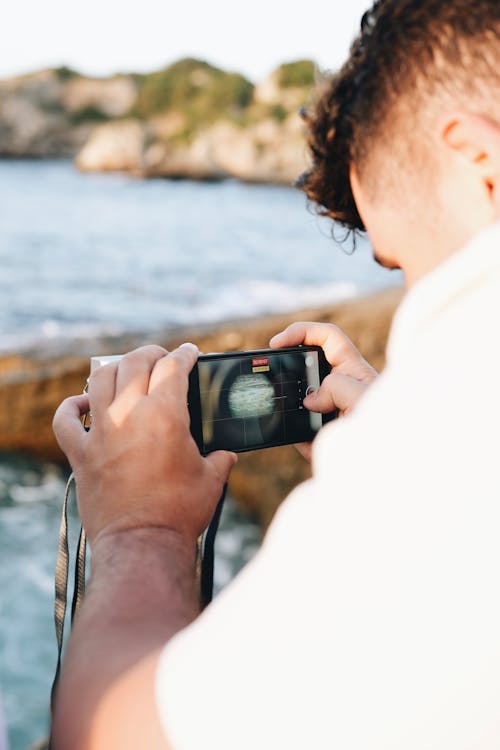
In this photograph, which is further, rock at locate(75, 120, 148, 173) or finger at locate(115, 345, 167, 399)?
rock at locate(75, 120, 148, 173)

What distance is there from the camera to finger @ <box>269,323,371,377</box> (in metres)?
1.53

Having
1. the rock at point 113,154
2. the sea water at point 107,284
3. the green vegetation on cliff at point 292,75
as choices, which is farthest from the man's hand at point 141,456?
the green vegetation on cliff at point 292,75

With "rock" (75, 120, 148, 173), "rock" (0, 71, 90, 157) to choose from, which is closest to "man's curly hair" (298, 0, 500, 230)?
"rock" (75, 120, 148, 173)

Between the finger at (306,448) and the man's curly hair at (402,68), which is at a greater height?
the man's curly hair at (402,68)

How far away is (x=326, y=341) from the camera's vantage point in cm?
154

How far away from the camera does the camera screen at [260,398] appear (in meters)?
1.40

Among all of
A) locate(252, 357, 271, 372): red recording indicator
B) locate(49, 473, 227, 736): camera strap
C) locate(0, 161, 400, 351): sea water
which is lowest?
locate(49, 473, 227, 736): camera strap

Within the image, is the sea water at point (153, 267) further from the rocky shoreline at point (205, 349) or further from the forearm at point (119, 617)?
the forearm at point (119, 617)

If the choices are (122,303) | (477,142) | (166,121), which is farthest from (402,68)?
(166,121)

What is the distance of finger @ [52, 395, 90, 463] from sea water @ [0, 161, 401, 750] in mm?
779

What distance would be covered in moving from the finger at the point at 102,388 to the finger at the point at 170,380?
0.20ft

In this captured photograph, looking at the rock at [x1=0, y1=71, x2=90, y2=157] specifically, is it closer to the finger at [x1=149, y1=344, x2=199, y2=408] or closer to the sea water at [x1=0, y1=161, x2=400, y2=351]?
the sea water at [x1=0, y1=161, x2=400, y2=351]

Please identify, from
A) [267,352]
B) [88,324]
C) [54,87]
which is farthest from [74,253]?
[54,87]

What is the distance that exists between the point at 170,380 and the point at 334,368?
0.53m
